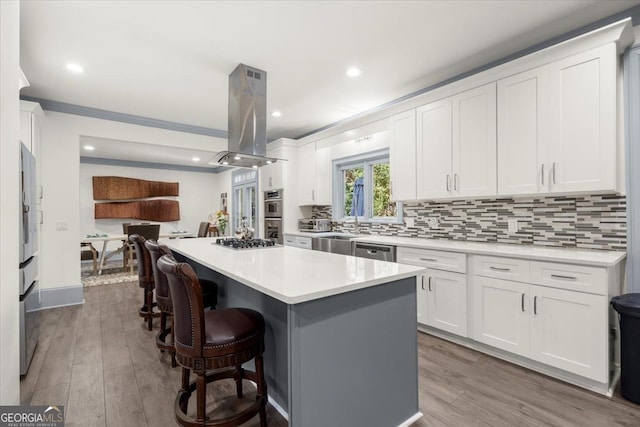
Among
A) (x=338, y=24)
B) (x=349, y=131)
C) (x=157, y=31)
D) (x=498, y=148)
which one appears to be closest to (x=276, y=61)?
(x=338, y=24)

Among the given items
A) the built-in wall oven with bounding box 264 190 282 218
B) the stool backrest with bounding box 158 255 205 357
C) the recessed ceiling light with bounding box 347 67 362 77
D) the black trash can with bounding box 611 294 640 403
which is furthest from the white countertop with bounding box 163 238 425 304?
the built-in wall oven with bounding box 264 190 282 218

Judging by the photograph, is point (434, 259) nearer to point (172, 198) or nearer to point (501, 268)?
point (501, 268)

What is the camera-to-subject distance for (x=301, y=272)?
170 cm

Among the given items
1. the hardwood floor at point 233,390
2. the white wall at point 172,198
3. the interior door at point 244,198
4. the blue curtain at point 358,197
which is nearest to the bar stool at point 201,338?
the hardwood floor at point 233,390

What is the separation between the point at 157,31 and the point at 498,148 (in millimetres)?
3094

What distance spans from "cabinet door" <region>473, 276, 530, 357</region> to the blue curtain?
224 cm

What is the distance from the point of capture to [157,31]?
2504 millimetres

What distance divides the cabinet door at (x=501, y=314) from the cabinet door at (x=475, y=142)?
86 cm

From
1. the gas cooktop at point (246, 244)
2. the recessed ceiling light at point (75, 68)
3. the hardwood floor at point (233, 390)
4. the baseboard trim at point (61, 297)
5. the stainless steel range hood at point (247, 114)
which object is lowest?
the hardwood floor at point (233, 390)

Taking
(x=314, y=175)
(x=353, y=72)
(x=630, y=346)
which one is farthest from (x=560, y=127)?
(x=314, y=175)

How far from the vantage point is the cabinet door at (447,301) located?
8.79 ft

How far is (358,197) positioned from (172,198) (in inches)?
245

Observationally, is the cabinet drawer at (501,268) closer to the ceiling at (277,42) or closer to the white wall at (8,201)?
the ceiling at (277,42)

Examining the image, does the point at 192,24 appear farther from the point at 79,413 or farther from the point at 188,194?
the point at 188,194
